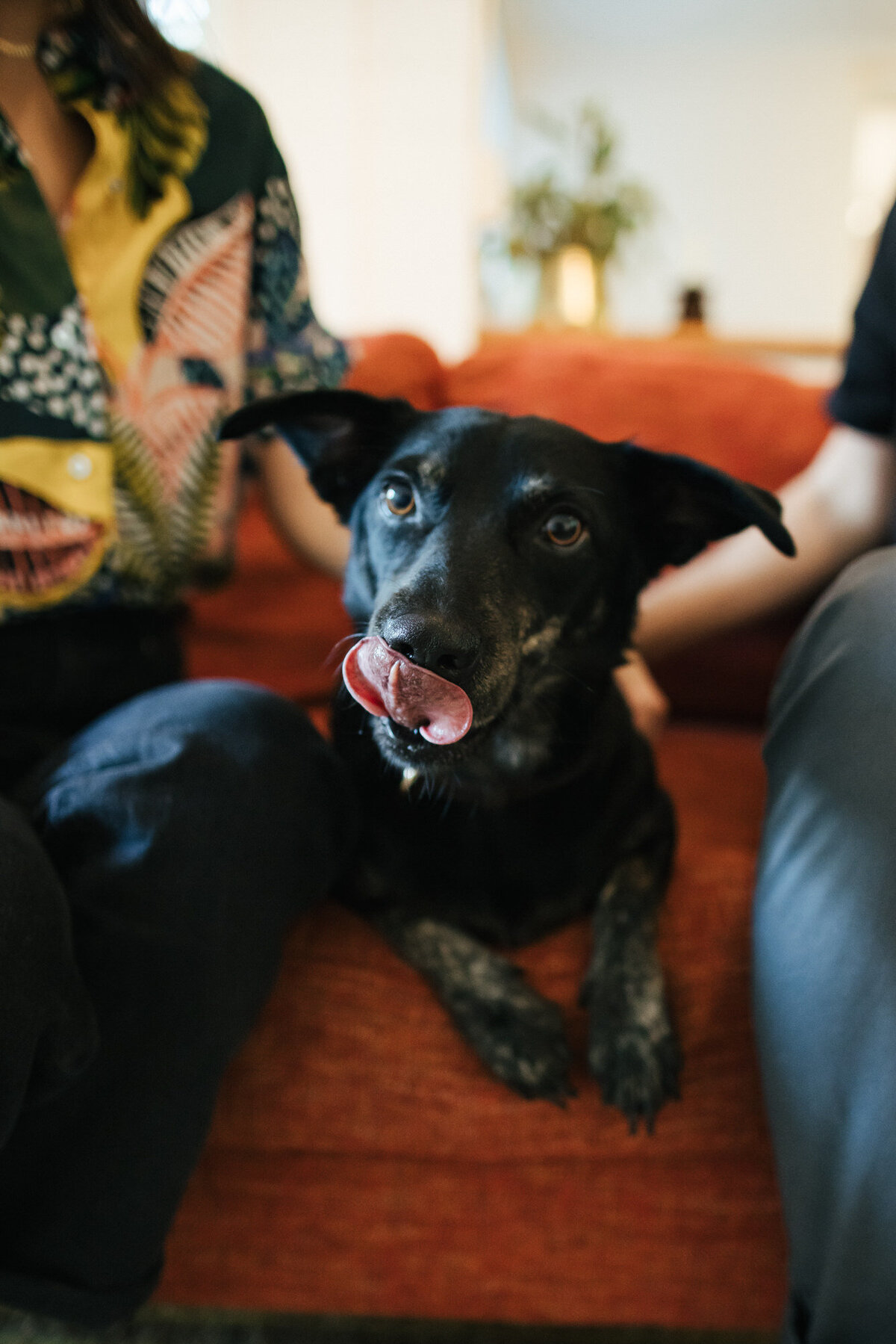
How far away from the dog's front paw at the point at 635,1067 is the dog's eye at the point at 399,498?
1.85ft

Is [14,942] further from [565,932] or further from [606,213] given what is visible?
[606,213]

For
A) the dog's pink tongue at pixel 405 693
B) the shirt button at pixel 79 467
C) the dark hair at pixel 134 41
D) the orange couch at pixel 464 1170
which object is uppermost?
Answer: the dark hair at pixel 134 41

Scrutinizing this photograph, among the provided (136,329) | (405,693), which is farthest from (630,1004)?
(136,329)

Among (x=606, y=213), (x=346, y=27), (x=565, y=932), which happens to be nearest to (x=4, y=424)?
(x=565, y=932)

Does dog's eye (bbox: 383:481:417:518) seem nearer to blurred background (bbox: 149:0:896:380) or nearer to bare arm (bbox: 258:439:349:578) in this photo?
bare arm (bbox: 258:439:349:578)

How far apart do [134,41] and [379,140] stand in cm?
294

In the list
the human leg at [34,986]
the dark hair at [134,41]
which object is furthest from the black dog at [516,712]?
the dark hair at [134,41]

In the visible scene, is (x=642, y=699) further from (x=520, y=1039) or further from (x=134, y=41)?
(x=134, y=41)

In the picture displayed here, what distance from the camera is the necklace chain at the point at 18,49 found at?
37.3 inches

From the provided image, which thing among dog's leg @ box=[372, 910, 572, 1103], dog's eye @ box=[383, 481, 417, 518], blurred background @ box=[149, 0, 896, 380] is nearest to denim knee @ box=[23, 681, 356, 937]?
dog's leg @ box=[372, 910, 572, 1103]

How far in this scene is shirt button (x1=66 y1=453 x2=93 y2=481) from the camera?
979mm

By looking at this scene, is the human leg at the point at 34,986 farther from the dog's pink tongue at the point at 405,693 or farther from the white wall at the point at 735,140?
the white wall at the point at 735,140

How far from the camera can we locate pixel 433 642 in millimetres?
720

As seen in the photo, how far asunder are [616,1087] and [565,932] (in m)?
0.19
